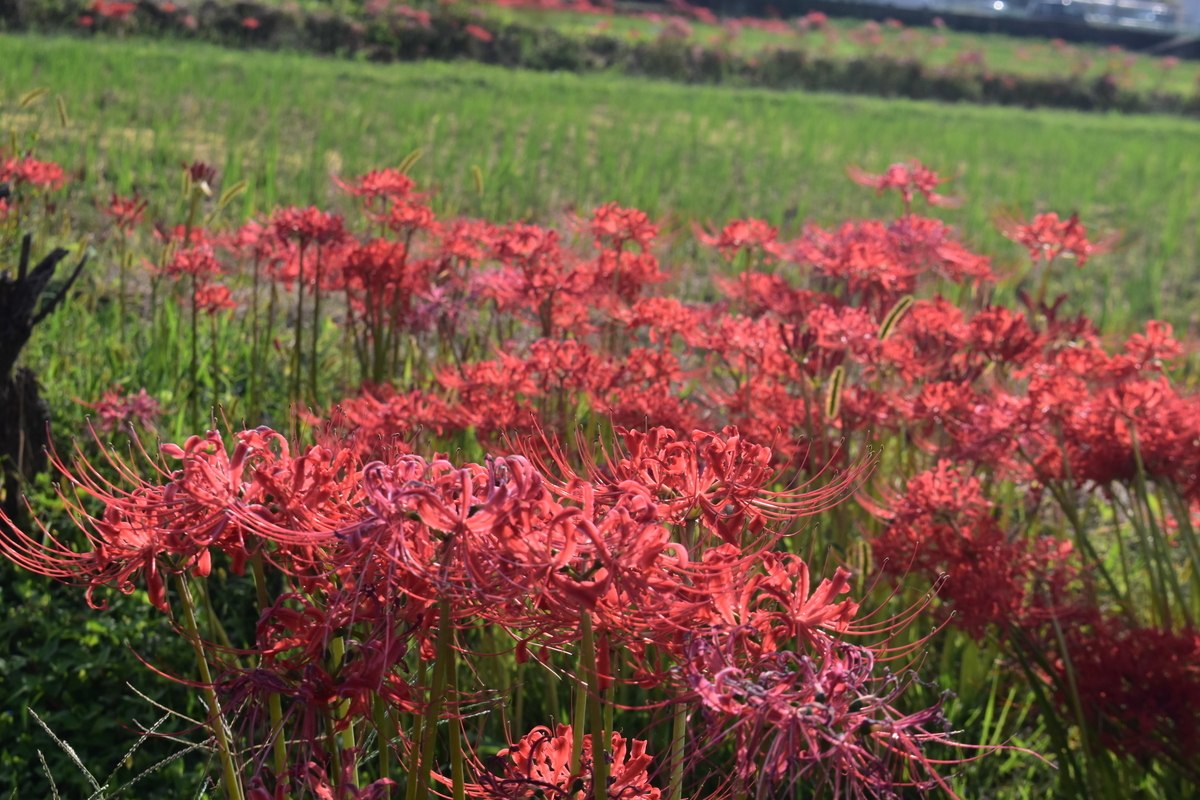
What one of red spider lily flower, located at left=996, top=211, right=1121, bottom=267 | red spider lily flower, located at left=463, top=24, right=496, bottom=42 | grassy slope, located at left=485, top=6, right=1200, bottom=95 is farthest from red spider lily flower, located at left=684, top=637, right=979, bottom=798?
grassy slope, located at left=485, top=6, right=1200, bottom=95

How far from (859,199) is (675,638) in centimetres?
854

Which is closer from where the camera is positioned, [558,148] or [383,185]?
[383,185]

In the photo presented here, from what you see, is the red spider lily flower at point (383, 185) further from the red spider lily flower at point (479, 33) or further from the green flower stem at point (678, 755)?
the red spider lily flower at point (479, 33)

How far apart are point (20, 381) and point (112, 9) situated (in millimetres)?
10357

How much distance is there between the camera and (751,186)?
8.83 m

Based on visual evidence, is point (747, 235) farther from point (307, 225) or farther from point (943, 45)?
point (943, 45)

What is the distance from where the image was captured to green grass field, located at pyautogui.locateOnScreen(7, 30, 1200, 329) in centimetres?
669

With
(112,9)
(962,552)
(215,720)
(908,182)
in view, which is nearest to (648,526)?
(215,720)

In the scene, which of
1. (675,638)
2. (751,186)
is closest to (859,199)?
(751,186)

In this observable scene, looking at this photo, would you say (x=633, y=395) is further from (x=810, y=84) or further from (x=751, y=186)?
(x=810, y=84)

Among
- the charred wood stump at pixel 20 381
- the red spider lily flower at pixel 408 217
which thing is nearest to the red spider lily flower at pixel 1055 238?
the red spider lily flower at pixel 408 217

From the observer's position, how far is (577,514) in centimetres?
85

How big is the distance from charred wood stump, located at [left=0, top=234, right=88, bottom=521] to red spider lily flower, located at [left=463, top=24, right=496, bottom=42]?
48.8 feet

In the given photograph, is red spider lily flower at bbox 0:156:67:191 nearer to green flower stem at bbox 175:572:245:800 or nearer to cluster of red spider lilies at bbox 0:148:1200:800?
cluster of red spider lilies at bbox 0:148:1200:800
